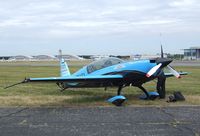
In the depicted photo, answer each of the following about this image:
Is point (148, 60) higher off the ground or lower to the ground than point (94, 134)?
higher

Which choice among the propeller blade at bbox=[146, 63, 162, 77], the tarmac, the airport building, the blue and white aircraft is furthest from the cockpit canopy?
the airport building

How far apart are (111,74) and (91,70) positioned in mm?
1530

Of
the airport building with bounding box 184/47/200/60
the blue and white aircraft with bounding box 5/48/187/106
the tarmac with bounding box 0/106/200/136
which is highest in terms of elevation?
the blue and white aircraft with bounding box 5/48/187/106

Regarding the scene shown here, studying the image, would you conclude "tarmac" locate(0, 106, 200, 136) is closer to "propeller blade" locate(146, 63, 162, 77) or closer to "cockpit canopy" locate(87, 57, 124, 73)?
"propeller blade" locate(146, 63, 162, 77)

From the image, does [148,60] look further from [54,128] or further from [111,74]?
[54,128]

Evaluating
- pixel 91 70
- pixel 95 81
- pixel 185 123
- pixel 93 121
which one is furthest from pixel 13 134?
pixel 91 70

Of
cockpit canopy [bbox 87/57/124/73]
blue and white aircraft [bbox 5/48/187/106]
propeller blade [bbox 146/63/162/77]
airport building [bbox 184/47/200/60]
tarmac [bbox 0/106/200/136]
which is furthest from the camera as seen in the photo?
airport building [bbox 184/47/200/60]

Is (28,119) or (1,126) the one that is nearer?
(1,126)

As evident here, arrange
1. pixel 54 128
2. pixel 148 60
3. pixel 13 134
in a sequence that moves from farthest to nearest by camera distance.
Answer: pixel 148 60
pixel 54 128
pixel 13 134

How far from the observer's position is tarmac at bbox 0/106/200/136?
28.4 feet

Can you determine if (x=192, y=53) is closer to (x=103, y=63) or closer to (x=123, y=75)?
(x=103, y=63)

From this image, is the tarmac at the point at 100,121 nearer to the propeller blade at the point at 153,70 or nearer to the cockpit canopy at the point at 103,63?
the propeller blade at the point at 153,70

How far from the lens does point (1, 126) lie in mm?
9398

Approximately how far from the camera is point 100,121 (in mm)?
10062
